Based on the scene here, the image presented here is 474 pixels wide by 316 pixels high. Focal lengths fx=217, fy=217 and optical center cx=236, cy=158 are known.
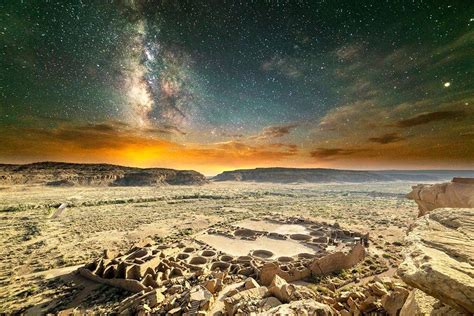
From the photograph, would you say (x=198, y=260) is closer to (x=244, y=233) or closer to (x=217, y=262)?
(x=217, y=262)

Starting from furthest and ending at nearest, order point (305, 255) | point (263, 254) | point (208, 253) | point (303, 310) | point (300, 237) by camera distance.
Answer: point (300, 237), point (263, 254), point (208, 253), point (305, 255), point (303, 310)

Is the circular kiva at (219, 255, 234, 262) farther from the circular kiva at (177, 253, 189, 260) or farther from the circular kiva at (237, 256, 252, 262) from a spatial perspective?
the circular kiva at (177, 253, 189, 260)

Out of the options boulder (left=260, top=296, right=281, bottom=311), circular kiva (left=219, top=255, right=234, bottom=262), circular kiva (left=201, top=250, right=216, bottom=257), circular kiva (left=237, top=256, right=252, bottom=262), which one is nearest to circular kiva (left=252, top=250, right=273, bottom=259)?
circular kiva (left=237, top=256, right=252, bottom=262)

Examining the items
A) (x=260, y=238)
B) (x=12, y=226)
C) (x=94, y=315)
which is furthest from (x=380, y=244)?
(x=12, y=226)

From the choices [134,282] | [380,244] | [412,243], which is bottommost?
[380,244]

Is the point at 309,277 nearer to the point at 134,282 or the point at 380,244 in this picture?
the point at 134,282

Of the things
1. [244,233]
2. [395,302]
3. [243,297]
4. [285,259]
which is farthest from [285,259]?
[395,302]
